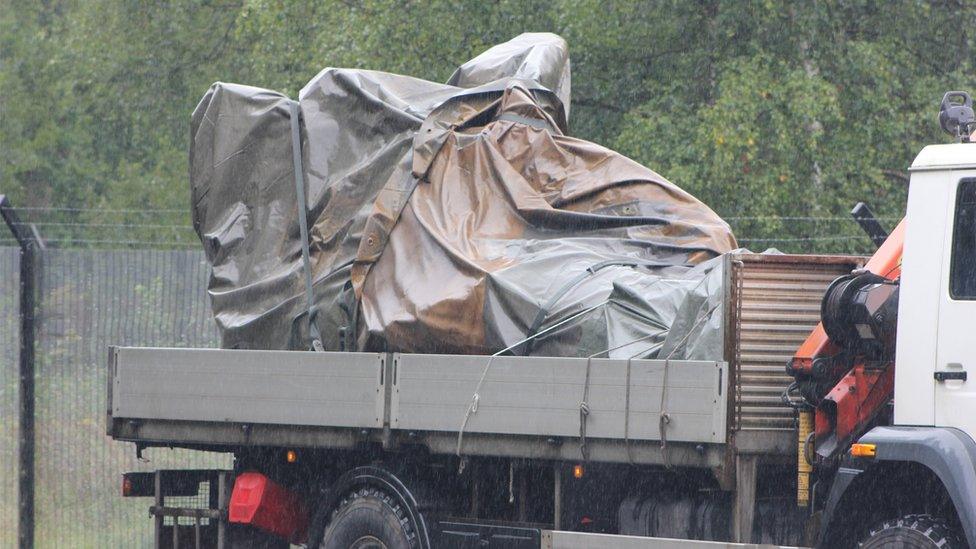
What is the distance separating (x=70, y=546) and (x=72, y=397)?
1.29m

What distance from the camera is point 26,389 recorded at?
12383mm

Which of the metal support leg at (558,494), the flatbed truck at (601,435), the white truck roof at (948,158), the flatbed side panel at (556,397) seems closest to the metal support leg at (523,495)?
the flatbed truck at (601,435)

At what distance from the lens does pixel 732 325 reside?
720 cm

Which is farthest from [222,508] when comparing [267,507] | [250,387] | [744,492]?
[744,492]

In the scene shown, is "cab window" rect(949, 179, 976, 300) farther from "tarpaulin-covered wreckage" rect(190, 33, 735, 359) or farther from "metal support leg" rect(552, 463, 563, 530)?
"metal support leg" rect(552, 463, 563, 530)

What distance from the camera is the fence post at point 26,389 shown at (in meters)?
12.4

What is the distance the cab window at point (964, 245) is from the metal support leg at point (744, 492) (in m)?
1.29

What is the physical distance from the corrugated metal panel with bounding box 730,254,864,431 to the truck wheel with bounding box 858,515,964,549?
0.77 meters

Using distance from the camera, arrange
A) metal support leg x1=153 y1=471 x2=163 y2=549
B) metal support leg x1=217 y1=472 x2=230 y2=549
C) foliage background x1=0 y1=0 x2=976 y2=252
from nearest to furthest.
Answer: metal support leg x1=217 y1=472 x2=230 y2=549
metal support leg x1=153 y1=471 x2=163 y2=549
foliage background x1=0 y1=0 x2=976 y2=252

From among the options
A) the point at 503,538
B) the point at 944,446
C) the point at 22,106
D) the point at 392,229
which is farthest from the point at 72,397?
the point at 22,106

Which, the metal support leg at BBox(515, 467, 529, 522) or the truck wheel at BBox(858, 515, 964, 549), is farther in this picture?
the metal support leg at BBox(515, 467, 529, 522)

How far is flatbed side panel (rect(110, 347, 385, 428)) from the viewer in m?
8.55

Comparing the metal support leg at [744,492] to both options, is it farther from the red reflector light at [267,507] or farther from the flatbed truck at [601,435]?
the red reflector light at [267,507]

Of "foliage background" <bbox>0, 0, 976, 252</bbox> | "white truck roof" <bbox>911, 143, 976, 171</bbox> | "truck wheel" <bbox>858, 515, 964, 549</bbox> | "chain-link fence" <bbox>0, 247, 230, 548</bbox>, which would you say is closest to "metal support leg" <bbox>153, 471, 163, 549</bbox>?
"chain-link fence" <bbox>0, 247, 230, 548</bbox>
